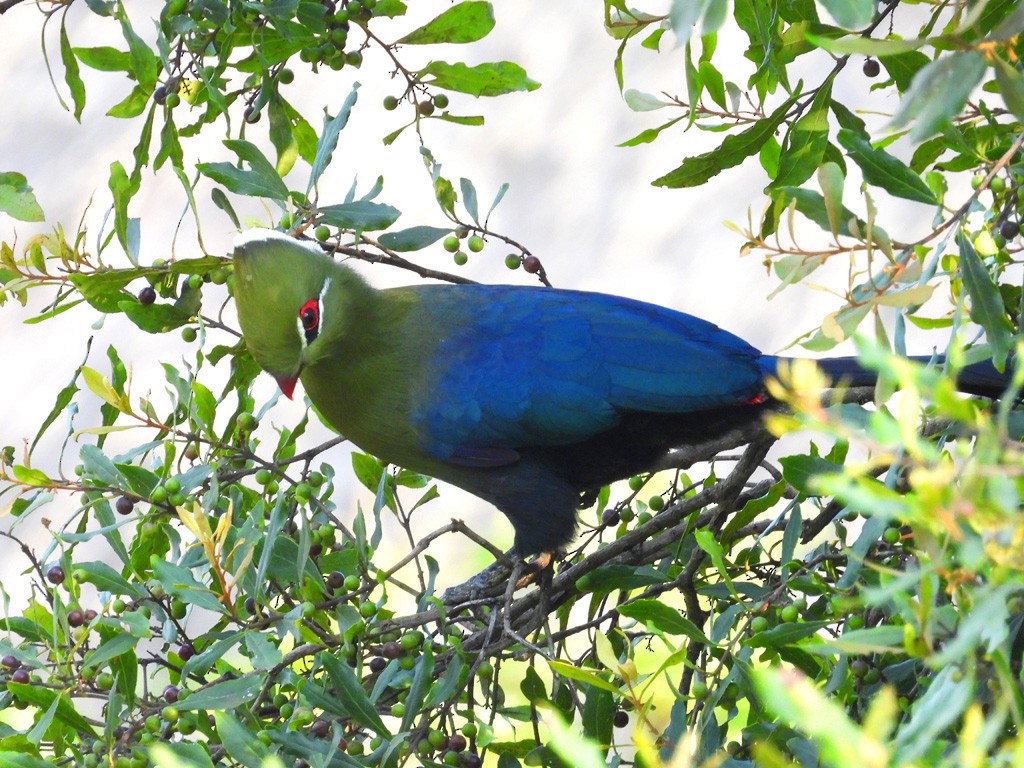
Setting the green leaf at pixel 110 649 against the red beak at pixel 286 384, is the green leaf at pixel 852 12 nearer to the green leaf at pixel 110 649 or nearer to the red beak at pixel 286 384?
the green leaf at pixel 110 649

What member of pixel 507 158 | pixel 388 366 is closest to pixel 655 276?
pixel 507 158

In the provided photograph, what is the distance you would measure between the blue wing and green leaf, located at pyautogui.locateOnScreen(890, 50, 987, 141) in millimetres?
1254

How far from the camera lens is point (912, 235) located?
449 cm

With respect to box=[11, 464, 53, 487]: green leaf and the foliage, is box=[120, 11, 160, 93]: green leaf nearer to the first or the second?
the foliage

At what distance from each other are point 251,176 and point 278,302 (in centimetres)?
24

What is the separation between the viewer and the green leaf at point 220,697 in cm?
149

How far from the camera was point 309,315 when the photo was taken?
2166mm

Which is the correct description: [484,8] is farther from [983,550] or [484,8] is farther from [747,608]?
[983,550]

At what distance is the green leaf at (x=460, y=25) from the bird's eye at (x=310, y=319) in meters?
0.50

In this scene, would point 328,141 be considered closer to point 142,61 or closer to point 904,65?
point 142,61

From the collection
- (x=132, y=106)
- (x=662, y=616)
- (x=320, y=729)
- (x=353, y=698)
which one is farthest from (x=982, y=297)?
(x=132, y=106)

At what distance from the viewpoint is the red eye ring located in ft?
7.03

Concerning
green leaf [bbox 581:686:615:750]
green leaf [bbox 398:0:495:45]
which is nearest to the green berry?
green leaf [bbox 581:686:615:750]

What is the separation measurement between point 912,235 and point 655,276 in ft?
3.32
